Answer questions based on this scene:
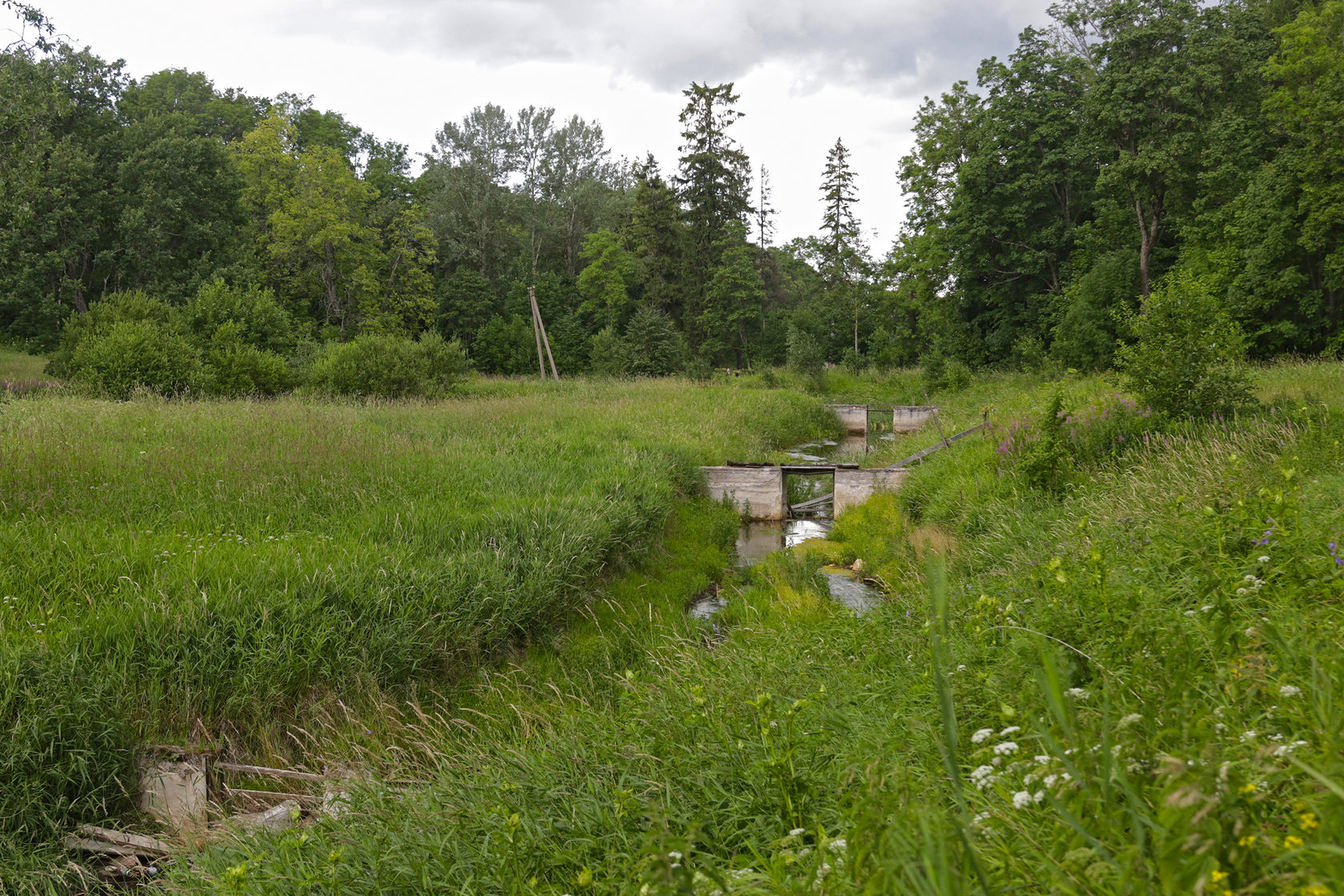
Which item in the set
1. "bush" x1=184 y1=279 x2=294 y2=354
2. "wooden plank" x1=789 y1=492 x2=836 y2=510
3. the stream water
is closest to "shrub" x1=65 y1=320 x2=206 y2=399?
"bush" x1=184 y1=279 x2=294 y2=354

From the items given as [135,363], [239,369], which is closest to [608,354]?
[239,369]

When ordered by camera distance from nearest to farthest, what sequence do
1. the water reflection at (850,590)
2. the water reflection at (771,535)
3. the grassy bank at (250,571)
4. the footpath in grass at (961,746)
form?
the footpath in grass at (961,746) → the grassy bank at (250,571) → the water reflection at (850,590) → the water reflection at (771,535)

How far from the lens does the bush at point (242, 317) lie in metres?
22.0

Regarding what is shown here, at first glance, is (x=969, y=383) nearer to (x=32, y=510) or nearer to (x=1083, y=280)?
(x=1083, y=280)

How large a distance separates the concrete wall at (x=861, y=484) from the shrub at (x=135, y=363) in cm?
1458

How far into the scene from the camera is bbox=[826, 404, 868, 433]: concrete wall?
2592 cm

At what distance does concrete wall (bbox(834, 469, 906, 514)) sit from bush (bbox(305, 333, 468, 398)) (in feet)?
43.7

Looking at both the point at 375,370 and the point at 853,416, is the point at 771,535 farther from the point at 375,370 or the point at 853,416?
the point at 853,416

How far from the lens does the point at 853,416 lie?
26.2 meters

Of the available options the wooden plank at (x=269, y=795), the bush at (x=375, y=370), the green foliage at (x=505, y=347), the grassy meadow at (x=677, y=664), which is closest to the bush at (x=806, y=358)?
the green foliage at (x=505, y=347)

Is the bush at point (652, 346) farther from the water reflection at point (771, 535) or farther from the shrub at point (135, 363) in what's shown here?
the water reflection at point (771, 535)

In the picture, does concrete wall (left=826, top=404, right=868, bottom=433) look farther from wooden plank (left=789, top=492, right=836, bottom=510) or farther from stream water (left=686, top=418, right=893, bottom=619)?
wooden plank (left=789, top=492, right=836, bottom=510)

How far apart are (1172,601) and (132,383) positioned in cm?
1997

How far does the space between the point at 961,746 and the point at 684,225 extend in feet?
155
